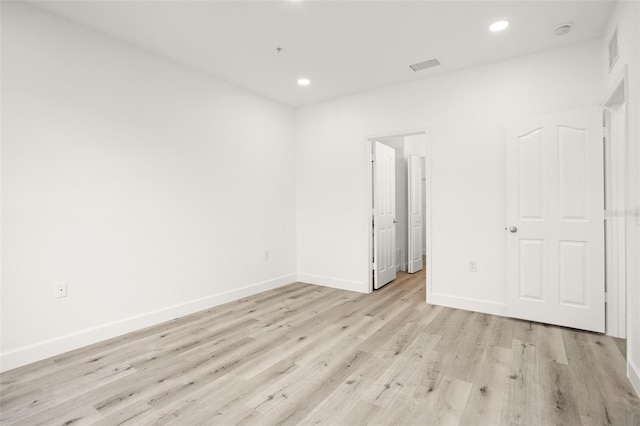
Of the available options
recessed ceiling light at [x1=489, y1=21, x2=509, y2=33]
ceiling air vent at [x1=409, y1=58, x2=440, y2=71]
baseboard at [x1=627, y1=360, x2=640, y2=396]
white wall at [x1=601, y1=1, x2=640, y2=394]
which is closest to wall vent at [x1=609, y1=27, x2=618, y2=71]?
white wall at [x1=601, y1=1, x2=640, y2=394]

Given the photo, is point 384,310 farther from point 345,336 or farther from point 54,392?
point 54,392

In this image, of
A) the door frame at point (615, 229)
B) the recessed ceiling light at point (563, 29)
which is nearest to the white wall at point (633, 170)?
the recessed ceiling light at point (563, 29)

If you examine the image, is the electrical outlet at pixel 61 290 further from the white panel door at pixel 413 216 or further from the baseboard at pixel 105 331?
the white panel door at pixel 413 216

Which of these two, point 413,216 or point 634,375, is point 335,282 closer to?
point 413,216

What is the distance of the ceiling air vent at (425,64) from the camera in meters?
3.52

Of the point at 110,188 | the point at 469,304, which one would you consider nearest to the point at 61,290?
the point at 110,188

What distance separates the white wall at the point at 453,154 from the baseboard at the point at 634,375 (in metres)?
1.34

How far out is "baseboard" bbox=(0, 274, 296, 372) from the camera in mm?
2449

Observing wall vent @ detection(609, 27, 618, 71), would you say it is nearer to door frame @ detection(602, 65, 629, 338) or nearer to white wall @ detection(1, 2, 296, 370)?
door frame @ detection(602, 65, 629, 338)

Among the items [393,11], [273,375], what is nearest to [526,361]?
[273,375]

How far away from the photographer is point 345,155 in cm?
465

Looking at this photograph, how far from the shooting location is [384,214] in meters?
4.86

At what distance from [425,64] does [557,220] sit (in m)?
2.12

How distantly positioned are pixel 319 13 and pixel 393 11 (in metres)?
0.61
